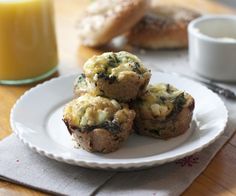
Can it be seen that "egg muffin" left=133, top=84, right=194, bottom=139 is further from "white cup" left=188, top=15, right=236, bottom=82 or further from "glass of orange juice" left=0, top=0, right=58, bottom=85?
"glass of orange juice" left=0, top=0, right=58, bottom=85

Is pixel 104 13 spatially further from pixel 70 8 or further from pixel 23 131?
pixel 23 131

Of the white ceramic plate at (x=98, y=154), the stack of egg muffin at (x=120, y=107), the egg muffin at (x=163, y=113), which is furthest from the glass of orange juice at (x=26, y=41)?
the egg muffin at (x=163, y=113)

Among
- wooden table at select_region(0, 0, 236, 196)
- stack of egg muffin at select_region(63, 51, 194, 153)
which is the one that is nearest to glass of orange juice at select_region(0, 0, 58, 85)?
wooden table at select_region(0, 0, 236, 196)

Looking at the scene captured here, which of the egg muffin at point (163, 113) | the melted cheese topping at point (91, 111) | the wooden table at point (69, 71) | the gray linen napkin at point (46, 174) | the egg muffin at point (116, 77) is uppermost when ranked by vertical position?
the egg muffin at point (116, 77)

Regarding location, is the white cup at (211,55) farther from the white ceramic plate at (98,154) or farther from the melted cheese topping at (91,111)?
the melted cheese topping at (91,111)

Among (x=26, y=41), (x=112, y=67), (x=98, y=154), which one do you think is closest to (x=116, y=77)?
(x=112, y=67)

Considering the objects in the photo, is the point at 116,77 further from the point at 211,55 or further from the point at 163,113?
the point at 211,55
